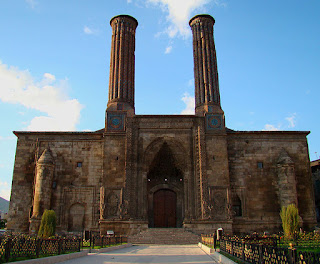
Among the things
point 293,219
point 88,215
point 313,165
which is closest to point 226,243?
point 293,219

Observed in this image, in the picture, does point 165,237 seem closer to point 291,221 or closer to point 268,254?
point 291,221

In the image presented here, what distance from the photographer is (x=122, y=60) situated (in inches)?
917

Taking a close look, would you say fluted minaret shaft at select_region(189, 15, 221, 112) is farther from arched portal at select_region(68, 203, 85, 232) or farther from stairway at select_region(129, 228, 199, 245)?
arched portal at select_region(68, 203, 85, 232)

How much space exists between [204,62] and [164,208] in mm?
10806

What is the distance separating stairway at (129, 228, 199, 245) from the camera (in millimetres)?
17417

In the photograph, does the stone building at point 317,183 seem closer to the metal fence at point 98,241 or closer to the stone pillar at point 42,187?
the metal fence at point 98,241

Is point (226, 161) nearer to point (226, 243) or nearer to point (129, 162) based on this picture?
point (129, 162)

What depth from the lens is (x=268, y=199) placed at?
68.2 feet

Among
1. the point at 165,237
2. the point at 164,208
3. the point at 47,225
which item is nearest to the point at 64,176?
the point at 47,225

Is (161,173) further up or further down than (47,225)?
further up

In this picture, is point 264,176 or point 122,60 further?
point 122,60

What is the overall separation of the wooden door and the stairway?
317 centimetres

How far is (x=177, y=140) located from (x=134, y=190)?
4.37 m

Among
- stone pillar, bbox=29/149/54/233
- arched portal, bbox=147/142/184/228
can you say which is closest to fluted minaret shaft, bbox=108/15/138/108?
arched portal, bbox=147/142/184/228
